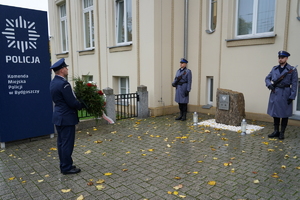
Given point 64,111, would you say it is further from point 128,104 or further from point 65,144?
point 128,104

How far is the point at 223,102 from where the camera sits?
7598 mm

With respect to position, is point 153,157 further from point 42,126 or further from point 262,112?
point 262,112

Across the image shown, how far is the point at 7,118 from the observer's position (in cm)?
581

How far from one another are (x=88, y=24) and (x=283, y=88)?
34.7 ft

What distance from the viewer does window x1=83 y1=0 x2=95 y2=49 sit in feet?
42.4

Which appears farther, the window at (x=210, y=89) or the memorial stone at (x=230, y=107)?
the window at (x=210, y=89)

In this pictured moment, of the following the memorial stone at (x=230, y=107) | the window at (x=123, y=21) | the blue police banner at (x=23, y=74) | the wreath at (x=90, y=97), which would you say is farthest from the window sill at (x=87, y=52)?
the memorial stone at (x=230, y=107)

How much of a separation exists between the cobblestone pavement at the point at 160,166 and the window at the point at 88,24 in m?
7.57

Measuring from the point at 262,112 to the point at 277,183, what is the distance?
473 centimetres

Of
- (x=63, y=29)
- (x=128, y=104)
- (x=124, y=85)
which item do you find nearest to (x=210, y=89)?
(x=128, y=104)

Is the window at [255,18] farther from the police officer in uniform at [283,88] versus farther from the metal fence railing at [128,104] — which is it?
the metal fence railing at [128,104]

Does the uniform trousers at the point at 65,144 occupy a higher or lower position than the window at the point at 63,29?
lower

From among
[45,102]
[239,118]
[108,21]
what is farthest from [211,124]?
[108,21]

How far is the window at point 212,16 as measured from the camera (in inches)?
361
